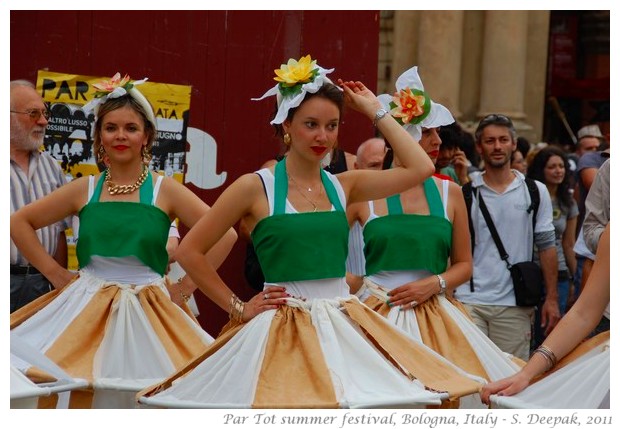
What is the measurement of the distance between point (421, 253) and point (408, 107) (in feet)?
2.58

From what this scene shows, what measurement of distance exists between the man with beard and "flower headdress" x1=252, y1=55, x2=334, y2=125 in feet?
9.88

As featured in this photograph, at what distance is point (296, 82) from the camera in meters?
5.71

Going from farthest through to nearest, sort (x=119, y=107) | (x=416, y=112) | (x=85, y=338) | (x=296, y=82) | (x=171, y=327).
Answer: (x=416, y=112), (x=119, y=107), (x=171, y=327), (x=85, y=338), (x=296, y=82)

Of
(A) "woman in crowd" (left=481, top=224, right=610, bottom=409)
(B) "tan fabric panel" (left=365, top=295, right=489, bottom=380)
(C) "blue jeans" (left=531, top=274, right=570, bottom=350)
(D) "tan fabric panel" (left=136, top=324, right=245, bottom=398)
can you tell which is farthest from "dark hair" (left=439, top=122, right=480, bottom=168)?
(A) "woman in crowd" (left=481, top=224, right=610, bottom=409)

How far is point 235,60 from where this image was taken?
9.58 metres

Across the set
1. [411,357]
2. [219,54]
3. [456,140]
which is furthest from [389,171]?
[219,54]

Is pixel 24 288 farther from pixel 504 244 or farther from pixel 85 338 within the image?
pixel 504 244

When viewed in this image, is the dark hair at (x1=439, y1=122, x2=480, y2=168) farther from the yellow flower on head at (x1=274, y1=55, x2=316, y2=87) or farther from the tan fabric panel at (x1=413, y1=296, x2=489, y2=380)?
the yellow flower on head at (x1=274, y1=55, x2=316, y2=87)

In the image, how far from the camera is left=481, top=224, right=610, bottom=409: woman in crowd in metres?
4.72

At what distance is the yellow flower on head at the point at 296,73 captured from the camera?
5703mm

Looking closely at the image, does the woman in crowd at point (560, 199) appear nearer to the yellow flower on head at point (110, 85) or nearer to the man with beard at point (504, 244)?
the man with beard at point (504, 244)

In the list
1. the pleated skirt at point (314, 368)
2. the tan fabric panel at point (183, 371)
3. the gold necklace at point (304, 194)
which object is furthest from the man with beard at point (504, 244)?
the tan fabric panel at point (183, 371)

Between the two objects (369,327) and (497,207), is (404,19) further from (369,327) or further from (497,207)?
(369,327)

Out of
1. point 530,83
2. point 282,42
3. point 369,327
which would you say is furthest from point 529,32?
point 369,327
